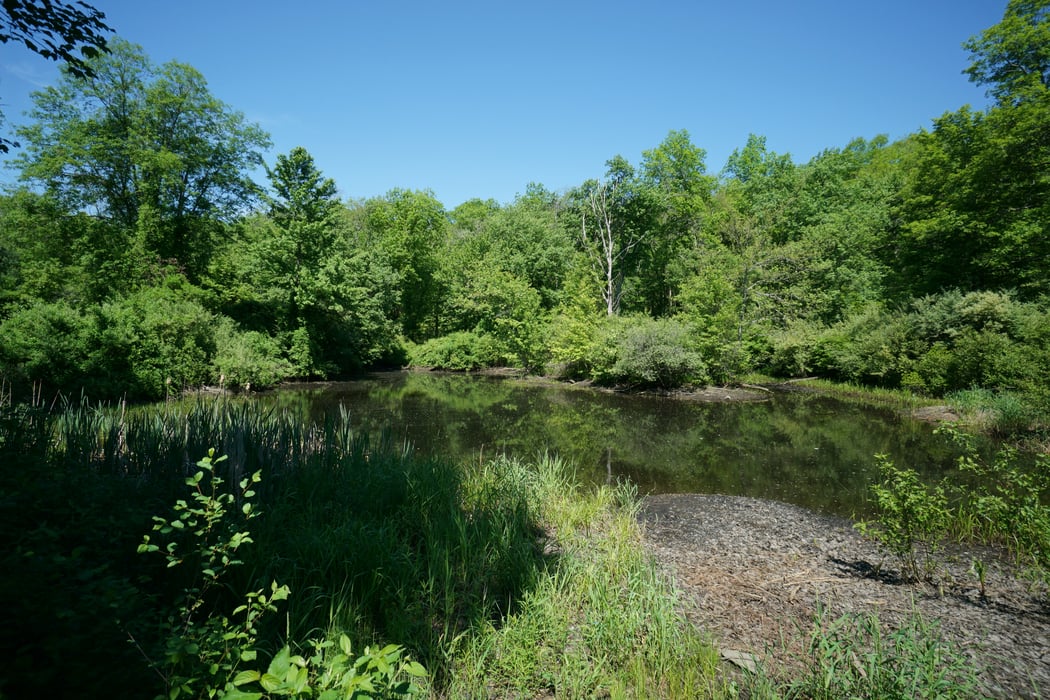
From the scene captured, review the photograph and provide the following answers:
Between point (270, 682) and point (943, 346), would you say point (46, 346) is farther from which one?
point (943, 346)

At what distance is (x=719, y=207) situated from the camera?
34.8 metres

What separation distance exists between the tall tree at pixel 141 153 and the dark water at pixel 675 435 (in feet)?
33.8

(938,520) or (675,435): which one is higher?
(938,520)

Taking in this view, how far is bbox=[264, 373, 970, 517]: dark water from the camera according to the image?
9328mm

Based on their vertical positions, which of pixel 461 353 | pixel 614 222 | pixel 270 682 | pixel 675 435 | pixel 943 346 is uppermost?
pixel 614 222

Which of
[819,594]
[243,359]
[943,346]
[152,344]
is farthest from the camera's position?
[243,359]

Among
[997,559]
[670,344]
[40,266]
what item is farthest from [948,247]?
[40,266]

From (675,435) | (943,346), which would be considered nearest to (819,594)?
(675,435)

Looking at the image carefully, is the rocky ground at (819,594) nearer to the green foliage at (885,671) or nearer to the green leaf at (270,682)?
the green foliage at (885,671)

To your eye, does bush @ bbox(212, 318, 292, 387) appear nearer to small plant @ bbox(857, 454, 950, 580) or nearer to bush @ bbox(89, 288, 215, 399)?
bush @ bbox(89, 288, 215, 399)

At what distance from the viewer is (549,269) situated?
35.4m

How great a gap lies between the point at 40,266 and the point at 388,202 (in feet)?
77.3

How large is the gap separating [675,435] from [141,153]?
2452 centimetres

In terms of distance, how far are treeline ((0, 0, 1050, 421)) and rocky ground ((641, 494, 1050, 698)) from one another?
10.7 meters
